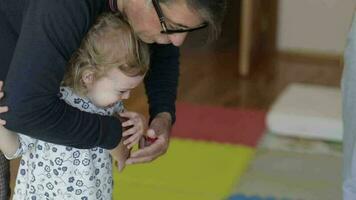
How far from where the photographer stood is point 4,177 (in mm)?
1386

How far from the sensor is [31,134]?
3.59 feet

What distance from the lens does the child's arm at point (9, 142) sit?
3.85ft

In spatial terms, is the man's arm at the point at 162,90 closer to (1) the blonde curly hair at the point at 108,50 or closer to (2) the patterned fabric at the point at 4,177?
(1) the blonde curly hair at the point at 108,50

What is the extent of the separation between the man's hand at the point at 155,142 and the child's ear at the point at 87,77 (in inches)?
7.5

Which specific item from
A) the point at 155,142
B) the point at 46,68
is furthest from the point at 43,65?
the point at 155,142

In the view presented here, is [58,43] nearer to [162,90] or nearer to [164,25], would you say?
[164,25]

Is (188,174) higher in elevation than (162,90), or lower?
lower

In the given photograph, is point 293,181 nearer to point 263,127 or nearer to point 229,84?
point 263,127

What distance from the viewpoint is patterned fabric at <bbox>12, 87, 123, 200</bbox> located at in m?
1.21

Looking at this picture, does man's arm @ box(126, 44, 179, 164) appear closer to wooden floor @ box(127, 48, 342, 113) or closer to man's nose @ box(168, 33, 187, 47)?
man's nose @ box(168, 33, 187, 47)

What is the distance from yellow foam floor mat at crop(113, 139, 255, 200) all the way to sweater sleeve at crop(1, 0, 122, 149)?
113 centimetres

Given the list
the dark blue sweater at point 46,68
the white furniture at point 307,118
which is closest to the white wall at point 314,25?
the white furniture at point 307,118

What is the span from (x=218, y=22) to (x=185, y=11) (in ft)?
0.26

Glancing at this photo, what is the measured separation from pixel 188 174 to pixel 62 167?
115 centimetres
